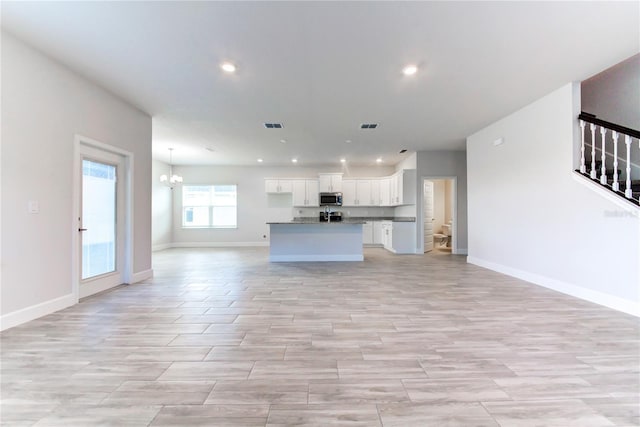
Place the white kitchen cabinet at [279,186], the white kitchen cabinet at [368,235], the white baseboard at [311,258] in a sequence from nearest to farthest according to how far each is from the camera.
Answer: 1. the white baseboard at [311,258]
2. the white kitchen cabinet at [368,235]
3. the white kitchen cabinet at [279,186]

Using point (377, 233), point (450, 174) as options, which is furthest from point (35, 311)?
point (450, 174)

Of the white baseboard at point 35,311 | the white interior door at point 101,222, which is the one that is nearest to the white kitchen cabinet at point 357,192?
the white interior door at point 101,222

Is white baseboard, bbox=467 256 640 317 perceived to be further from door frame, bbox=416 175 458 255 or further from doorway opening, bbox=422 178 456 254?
doorway opening, bbox=422 178 456 254

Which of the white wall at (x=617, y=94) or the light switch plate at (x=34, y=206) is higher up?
the white wall at (x=617, y=94)

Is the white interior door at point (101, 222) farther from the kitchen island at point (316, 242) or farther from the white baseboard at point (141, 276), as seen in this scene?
→ the kitchen island at point (316, 242)

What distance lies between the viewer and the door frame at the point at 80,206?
3.28 meters

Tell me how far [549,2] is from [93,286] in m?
5.92

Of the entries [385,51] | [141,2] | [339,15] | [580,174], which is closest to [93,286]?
[141,2]

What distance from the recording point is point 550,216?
3943 mm

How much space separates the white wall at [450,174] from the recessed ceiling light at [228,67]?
5.74 m

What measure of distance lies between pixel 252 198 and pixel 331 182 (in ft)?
9.48

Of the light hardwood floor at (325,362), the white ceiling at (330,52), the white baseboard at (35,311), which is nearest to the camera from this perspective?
the light hardwood floor at (325,362)

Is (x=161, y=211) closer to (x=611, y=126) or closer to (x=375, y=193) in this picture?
(x=375, y=193)

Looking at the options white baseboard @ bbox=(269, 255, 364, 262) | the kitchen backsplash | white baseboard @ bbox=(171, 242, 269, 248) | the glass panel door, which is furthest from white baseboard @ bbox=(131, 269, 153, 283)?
the kitchen backsplash
